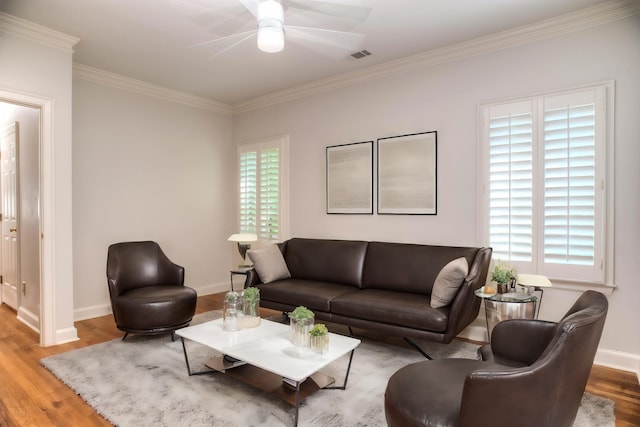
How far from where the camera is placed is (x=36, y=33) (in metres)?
3.35

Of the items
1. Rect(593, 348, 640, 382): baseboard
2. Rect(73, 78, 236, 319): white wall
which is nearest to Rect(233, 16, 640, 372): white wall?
Rect(593, 348, 640, 382): baseboard

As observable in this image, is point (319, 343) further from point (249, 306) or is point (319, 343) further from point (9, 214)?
point (9, 214)

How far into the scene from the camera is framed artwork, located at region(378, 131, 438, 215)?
12.8 feet

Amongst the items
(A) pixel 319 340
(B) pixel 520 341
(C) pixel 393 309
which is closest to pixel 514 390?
(B) pixel 520 341

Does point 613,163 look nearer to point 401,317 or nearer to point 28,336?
point 401,317

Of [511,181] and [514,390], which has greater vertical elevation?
[511,181]

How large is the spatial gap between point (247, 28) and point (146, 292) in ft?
8.84

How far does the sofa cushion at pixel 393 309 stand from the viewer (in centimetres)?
296

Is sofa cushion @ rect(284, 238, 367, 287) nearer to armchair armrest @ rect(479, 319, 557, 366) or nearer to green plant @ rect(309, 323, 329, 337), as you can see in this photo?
green plant @ rect(309, 323, 329, 337)

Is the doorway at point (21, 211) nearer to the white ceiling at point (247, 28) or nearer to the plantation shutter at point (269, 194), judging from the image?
the white ceiling at point (247, 28)

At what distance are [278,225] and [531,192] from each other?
3.14m

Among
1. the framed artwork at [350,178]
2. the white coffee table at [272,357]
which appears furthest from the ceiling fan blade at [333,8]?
the white coffee table at [272,357]

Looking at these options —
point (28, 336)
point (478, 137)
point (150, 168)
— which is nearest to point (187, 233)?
point (150, 168)

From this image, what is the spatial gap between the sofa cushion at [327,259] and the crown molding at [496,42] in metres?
1.96
